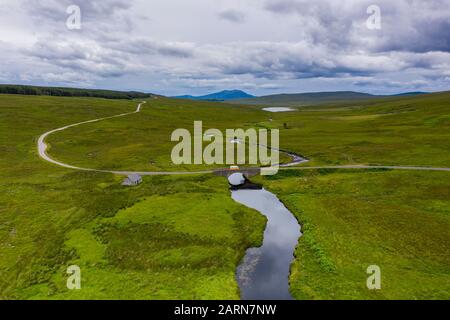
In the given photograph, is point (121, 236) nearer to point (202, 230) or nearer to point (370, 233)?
point (202, 230)

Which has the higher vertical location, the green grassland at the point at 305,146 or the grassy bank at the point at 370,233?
the green grassland at the point at 305,146

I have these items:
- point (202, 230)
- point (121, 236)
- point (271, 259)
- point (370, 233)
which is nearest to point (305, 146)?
point (370, 233)

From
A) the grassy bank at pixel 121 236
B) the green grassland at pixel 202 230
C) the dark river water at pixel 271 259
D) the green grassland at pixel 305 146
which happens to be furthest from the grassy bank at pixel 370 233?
the green grassland at pixel 305 146

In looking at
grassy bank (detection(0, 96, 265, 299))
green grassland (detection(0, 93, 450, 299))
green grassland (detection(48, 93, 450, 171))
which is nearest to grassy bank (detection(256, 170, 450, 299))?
green grassland (detection(0, 93, 450, 299))

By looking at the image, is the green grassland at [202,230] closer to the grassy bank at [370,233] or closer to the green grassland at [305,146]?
the grassy bank at [370,233]

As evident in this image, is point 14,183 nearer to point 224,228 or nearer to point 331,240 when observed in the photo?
point 224,228

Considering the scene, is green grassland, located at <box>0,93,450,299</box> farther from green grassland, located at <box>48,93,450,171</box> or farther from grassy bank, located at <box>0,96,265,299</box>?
green grassland, located at <box>48,93,450,171</box>

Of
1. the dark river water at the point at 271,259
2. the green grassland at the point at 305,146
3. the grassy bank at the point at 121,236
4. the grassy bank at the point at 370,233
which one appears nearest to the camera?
the grassy bank at the point at 370,233

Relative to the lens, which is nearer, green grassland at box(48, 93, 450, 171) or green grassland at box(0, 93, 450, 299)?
green grassland at box(0, 93, 450, 299)

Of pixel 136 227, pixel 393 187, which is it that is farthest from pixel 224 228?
pixel 393 187
